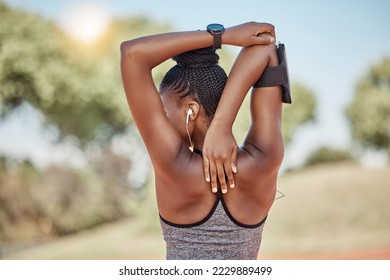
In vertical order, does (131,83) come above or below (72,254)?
above

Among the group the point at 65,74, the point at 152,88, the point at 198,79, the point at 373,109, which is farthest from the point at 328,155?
the point at 152,88

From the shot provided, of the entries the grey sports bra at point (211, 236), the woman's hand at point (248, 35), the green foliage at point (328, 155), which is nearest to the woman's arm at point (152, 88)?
the woman's hand at point (248, 35)

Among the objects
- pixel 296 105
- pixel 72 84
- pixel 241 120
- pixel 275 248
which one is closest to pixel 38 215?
pixel 72 84

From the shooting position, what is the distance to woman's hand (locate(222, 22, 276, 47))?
181 cm

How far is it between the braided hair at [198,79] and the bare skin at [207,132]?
3 cm

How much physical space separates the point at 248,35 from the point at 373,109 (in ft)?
78.6

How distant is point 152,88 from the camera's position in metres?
1.71

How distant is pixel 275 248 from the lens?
14188 millimetres

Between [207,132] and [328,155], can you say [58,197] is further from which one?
[207,132]

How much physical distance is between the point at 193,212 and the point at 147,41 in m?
0.53

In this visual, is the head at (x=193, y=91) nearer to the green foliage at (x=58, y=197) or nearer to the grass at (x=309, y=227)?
the grass at (x=309, y=227)

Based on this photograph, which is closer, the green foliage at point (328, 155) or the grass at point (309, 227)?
the grass at point (309, 227)

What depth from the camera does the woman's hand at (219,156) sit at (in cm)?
173

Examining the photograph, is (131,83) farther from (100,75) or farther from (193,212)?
(100,75)
